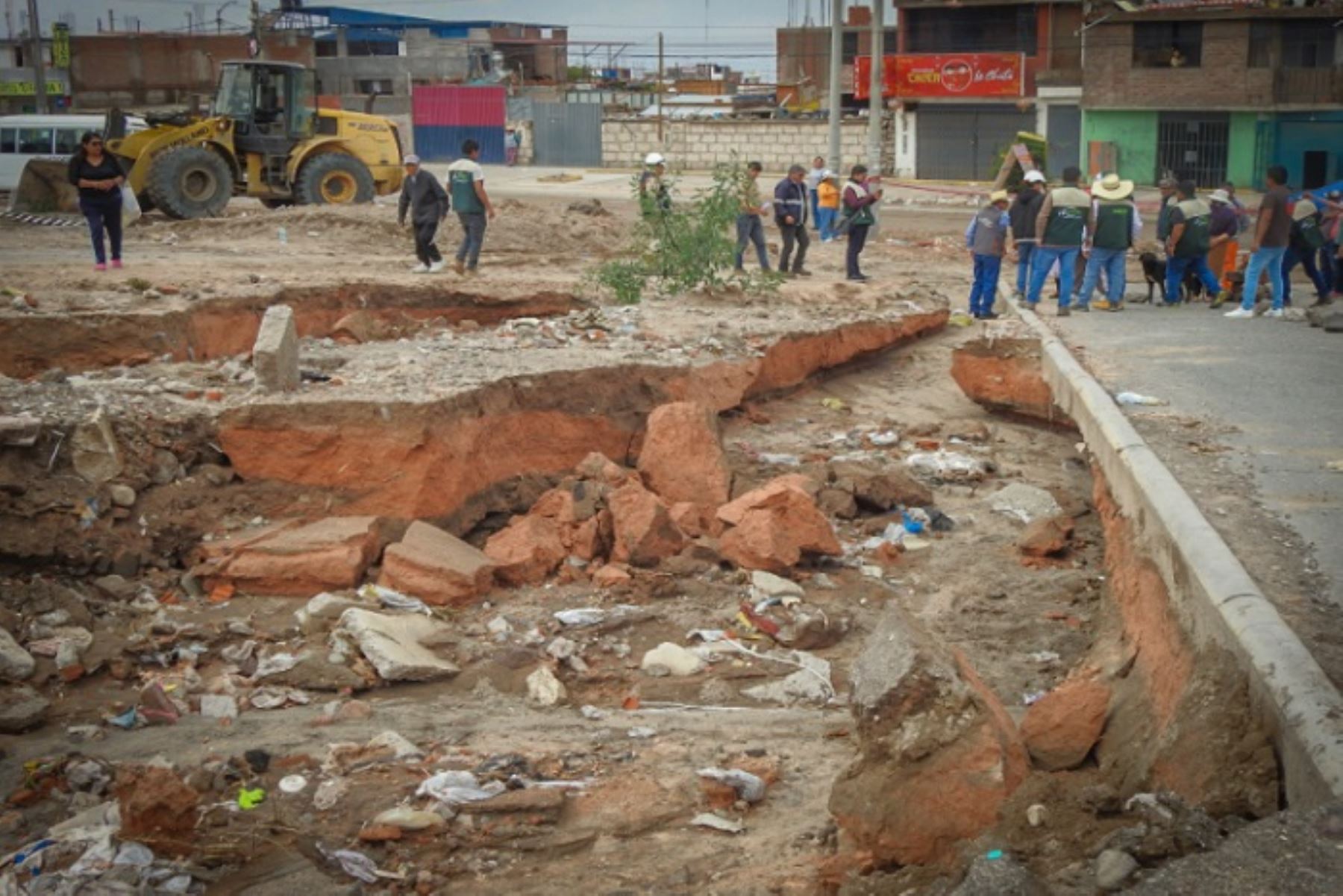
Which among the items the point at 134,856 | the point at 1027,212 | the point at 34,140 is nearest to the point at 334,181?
the point at 34,140

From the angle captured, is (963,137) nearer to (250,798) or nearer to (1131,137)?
(1131,137)

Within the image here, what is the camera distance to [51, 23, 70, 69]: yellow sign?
5575 centimetres

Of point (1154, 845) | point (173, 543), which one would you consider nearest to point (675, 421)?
point (173, 543)

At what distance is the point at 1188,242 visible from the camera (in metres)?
15.8

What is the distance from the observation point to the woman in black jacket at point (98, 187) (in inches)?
642

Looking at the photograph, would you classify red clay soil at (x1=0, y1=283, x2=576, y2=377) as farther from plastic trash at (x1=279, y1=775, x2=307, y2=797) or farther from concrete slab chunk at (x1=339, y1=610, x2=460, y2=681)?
plastic trash at (x1=279, y1=775, x2=307, y2=797)

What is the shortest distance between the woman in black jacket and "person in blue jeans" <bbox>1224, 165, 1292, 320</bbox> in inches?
460

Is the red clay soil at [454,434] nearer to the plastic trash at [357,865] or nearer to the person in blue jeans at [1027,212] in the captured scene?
the plastic trash at [357,865]

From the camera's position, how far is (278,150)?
958 inches

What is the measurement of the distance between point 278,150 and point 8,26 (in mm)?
49642

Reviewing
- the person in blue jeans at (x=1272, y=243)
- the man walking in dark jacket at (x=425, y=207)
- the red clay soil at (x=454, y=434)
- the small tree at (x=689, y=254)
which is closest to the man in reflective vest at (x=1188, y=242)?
the person in blue jeans at (x=1272, y=243)

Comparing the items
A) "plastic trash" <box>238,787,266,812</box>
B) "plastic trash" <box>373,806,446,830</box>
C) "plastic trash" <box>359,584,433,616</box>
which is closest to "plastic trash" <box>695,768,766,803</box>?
"plastic trash" <box>373,806,446,830</box>

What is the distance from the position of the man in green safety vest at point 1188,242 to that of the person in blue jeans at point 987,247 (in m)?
1.69

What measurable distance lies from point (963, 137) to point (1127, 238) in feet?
95.6
